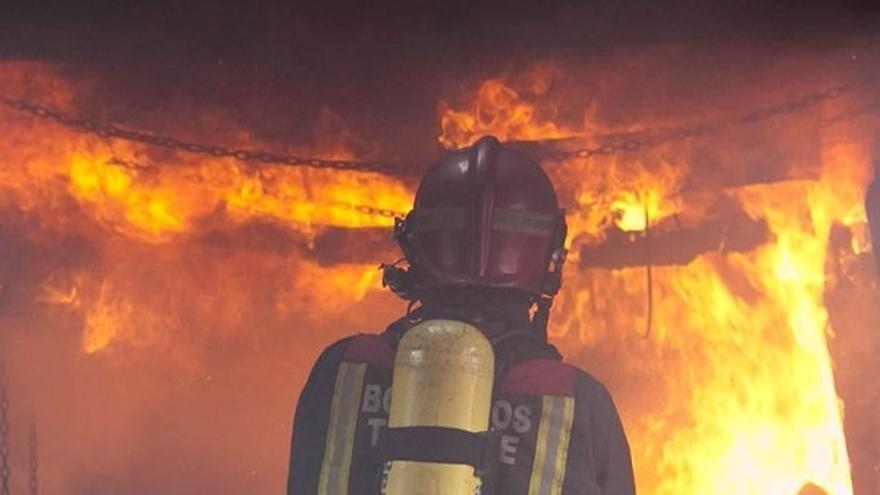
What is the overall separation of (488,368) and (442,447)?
275 mm

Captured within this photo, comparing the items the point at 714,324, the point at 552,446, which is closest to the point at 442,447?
the point at 552,446

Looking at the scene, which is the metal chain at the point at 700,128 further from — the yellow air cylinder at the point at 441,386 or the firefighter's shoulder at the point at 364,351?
the yellow air cylinder at the point at 441,386

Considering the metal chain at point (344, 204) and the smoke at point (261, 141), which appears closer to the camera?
the smoke at point (261, 141)

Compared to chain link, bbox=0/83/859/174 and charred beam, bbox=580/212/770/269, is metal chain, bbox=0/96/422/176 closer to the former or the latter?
chain link, bbox=0/83/859/174

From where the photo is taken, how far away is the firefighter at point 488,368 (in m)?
3.31

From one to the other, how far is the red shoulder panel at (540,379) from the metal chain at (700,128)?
9.13 feet

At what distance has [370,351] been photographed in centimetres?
353

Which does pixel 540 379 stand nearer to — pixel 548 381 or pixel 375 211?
pixel 548 381

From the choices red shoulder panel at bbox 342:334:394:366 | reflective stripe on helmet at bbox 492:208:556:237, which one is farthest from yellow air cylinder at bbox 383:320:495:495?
reflective stripe on helmet at bbox 492:208:556:237

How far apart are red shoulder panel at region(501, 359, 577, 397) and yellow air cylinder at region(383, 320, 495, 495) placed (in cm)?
11

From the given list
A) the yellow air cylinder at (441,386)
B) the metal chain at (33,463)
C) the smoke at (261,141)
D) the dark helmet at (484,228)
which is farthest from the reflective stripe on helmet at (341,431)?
the metal chain at (33,463)

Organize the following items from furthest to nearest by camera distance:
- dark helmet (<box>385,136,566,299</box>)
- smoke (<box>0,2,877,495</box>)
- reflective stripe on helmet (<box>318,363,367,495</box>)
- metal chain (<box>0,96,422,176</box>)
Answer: metal chain (<box>0,96,422,176</box>) → smoke (<box>0,2,877,495</box>) → dark helmet (<box>385,136,566,299</box>) → reflective stripe on helmet (<box>318,363,367,495</box>)

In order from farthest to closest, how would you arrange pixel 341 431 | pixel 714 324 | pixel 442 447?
1. pixel 714 324
2. pixel 341 431
3. pixel 442 447

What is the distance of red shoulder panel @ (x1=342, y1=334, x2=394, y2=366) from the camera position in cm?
350
